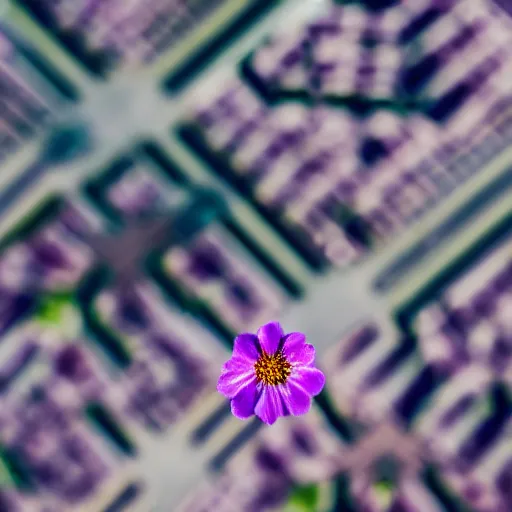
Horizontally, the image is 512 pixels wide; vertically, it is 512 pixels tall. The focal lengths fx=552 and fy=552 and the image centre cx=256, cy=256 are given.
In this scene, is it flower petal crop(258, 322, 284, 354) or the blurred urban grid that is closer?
flower petal crop(258, 322, 284, 354)

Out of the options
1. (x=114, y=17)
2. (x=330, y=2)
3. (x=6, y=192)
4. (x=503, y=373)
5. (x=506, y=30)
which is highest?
(x=114, y=17)

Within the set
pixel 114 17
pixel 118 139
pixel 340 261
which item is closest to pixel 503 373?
pixel 340 261

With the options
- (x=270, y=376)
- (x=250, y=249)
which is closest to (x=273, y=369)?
(x=270, y=376)

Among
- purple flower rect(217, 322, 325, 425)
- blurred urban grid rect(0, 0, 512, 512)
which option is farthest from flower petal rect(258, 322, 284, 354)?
blurred urban grid rect(0, 0, 512, 512)

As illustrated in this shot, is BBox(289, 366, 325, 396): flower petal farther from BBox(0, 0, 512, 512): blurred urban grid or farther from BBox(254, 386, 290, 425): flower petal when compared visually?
BBox(0, 0, 512, 512): blurred urban grid

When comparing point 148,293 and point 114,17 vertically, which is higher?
point 114,17

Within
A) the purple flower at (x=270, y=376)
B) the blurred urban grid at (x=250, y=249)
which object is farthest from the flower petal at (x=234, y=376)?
the blurred urban grid at (x=250, y=249)

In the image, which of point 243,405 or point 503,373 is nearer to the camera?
point 243,405

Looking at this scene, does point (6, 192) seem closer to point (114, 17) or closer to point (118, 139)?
point (118, 139)
